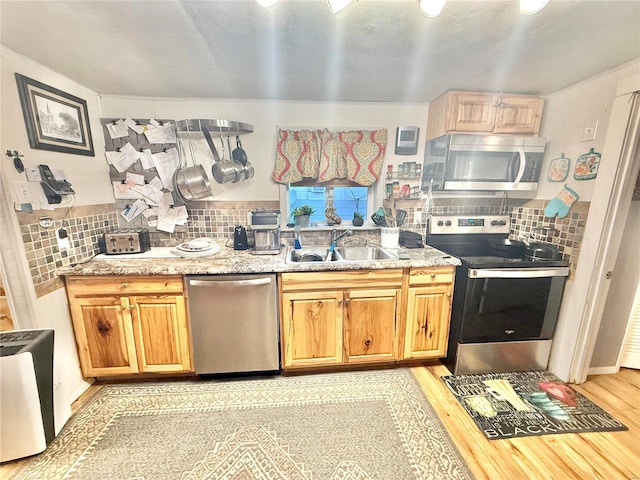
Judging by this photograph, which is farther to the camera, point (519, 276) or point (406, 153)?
point (406, 153)

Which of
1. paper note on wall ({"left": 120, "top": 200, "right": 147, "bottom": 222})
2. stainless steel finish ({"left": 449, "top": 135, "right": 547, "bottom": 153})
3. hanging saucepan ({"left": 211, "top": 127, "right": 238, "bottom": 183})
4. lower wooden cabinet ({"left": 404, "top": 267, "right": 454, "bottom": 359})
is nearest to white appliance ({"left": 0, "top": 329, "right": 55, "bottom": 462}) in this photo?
paper note on wall ({"left": 120, "top": 200, "right": 147, "bottom": 222})

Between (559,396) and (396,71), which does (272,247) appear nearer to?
(396,71)

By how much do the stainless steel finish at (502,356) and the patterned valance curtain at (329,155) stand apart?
5.39ft

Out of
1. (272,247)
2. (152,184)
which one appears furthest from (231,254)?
(152,184)

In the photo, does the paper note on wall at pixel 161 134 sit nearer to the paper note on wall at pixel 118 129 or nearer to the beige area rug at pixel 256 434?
the paper note on wall at pixel 118 129

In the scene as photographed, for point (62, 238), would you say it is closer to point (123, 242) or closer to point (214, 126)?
point (123, 242)

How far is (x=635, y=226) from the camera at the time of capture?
1.83 m

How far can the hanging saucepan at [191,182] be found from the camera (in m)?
2.19

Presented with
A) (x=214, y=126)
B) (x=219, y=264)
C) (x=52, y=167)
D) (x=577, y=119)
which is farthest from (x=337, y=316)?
(x=577, y=119)

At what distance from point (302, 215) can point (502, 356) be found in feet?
6.57

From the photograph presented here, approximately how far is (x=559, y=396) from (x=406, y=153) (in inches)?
86.6

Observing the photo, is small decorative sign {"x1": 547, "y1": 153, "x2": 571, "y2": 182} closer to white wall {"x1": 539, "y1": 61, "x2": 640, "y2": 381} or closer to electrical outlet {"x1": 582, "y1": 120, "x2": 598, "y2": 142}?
white wall {"x1": 539, "y1": 61, "x2": 640, "y2": 381}

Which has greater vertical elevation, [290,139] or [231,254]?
[290,139]

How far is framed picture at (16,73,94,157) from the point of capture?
155 cm
